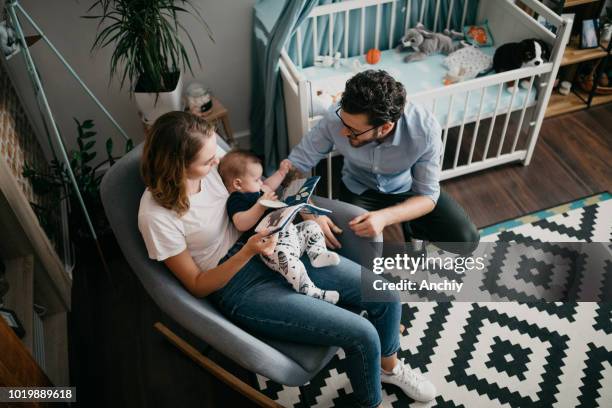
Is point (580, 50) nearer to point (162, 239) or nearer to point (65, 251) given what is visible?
point (162, 239)

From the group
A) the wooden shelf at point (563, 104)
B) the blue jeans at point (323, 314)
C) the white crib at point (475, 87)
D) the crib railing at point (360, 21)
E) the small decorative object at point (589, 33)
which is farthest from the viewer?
the wooden shelf at point (563, 104)

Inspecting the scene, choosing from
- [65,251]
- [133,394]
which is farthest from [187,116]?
[65,251]

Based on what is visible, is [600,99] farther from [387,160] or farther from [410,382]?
[410,382]

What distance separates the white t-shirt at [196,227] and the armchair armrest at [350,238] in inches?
13.9

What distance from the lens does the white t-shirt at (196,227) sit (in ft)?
4.94

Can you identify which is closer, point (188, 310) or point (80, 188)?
point (188, 310)

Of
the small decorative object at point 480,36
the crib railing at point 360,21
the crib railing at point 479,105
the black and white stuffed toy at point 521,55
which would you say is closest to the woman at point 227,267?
the crib railing at point 479,105

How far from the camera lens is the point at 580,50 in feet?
9.73

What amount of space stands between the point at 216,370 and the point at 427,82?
178 centimetres

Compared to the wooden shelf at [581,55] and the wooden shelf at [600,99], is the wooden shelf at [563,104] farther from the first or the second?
the wooden shelf at [581,55]

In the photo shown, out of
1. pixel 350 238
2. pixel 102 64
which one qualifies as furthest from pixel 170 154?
pixel 102 64

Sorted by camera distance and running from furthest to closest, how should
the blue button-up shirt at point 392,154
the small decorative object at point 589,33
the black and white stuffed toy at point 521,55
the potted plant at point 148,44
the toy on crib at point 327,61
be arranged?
the small decorative object at point 589,33 → the toy on crib at point 327,61 → the black and white stuffed toy at point 521,55 → the potted plant at point 148,44 → the blue button-up shirt at point 392,154

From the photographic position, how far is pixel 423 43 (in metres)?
2.88

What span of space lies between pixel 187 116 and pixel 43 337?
1.28 m
